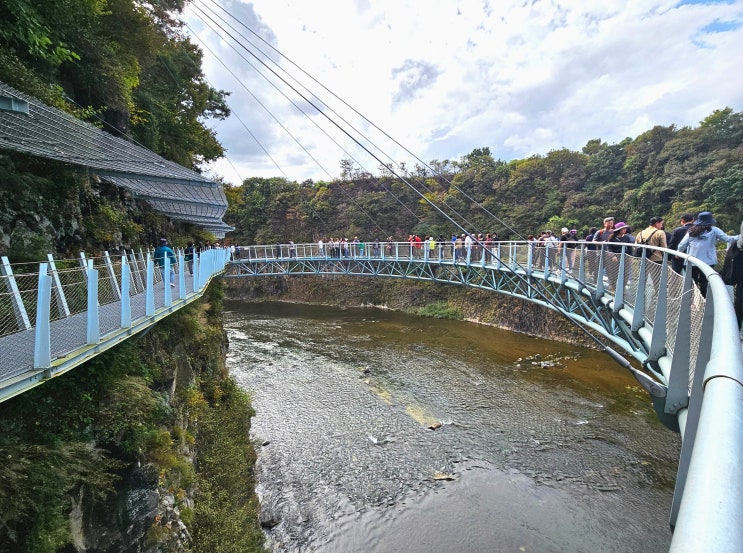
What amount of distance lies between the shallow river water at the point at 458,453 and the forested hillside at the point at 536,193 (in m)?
7.43

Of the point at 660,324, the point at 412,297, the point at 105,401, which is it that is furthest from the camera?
the point at 412,297

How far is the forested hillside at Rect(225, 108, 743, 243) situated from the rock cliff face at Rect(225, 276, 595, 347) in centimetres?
519

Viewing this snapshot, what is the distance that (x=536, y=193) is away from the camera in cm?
3338

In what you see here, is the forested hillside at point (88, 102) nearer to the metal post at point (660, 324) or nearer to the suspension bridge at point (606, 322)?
the suspension bridge at point (606, 322)

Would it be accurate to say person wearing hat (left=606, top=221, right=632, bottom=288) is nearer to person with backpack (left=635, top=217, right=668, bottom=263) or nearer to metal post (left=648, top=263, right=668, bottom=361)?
person with backpack (left=635, top=217, right=668, bottom=263)

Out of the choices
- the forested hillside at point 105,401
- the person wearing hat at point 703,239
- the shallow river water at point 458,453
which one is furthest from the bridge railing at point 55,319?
the person wearing hat at point 703,239

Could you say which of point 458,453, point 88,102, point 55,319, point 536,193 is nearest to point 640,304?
point 55,319

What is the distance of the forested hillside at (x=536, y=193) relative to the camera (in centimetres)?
2469

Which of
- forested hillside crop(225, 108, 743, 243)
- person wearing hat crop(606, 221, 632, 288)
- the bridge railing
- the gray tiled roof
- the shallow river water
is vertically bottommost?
the shallow river water

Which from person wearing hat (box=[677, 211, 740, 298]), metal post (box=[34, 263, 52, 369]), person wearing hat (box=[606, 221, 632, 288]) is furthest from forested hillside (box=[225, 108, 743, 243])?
metal post (box=[34, 263, 52, 369])

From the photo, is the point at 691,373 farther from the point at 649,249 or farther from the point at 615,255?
the point at 649,249

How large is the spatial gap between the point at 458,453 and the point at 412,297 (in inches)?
881

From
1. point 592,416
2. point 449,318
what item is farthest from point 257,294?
point 592,416

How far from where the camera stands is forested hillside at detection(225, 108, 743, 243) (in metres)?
24.7
